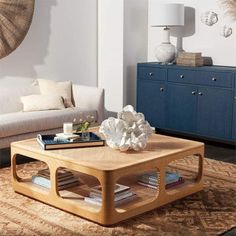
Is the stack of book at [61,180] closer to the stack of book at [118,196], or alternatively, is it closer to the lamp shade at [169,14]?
the stack of book at [118,196]

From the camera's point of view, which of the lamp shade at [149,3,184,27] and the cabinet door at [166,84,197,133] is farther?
the lamp shade at [149,3,184,27]

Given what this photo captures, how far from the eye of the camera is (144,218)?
10.3 feet

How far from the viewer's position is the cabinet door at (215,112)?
509 cm

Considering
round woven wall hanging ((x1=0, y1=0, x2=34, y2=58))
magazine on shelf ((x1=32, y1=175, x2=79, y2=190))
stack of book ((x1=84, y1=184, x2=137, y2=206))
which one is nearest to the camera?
stack of book ((x1=84, y1=184, x2=137, y2=206))

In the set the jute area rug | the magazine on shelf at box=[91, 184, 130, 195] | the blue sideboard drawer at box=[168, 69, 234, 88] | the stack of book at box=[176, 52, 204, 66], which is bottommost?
the jute area rug

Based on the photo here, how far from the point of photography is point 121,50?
5957 mm

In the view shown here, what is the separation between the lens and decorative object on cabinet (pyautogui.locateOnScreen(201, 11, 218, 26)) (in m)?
5.52

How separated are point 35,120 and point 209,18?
2.38 metres

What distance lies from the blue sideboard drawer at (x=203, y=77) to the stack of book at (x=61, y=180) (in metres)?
2.19

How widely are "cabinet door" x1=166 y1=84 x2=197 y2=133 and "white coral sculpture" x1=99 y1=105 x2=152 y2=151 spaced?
206 cm

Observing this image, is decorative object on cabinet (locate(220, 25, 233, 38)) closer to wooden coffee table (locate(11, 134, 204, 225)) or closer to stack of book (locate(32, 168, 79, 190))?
wooden coffee table (locate(11, 134, 204, 225))

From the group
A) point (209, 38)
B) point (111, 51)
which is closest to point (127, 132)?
point (209, 38)

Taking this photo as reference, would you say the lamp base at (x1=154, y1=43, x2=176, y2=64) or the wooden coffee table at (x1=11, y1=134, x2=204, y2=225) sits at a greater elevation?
the lamp base at (x1=154, y1=43, x2=176, y2=64)

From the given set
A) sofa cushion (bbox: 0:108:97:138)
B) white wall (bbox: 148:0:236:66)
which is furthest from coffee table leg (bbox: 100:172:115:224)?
white wall (bbox: 148:0:236:66)
